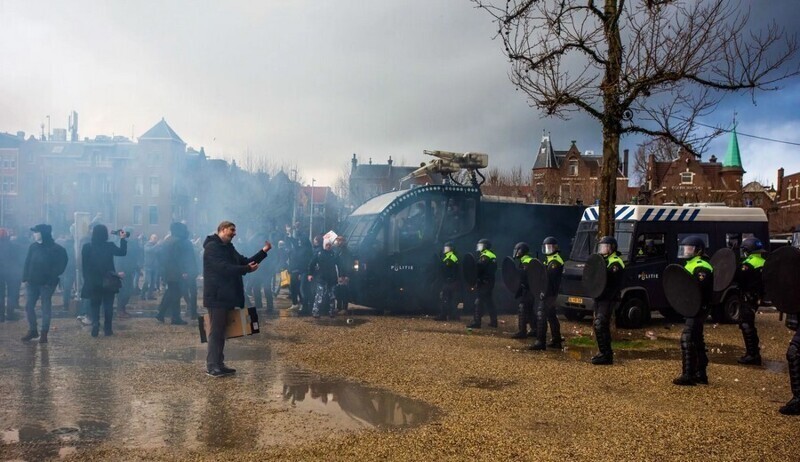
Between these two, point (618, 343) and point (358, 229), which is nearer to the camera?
point (618, 343)

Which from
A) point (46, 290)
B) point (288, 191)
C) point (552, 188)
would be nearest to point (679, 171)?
point (552, 188)

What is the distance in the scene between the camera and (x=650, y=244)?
50.9 feet

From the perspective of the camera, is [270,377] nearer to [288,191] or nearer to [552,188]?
[288,191]

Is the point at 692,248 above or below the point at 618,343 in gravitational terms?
above

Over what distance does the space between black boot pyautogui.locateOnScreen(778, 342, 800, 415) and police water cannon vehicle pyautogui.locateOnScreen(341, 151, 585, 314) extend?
926 centimetres

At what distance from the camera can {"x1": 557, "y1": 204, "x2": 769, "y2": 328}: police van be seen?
14984 millimetres

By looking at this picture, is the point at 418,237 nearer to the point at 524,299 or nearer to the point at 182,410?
the point at 524,299

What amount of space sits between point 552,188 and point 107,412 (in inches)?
1876

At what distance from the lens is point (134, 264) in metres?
18.0

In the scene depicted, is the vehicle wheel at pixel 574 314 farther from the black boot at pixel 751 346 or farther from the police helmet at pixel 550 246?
the black boot at pixel 751 346

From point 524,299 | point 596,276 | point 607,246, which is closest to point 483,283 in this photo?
point 524,299

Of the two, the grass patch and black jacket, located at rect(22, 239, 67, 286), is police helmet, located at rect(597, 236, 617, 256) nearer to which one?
the grass patch

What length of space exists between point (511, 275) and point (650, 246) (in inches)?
174

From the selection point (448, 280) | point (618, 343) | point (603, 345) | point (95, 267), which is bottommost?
point (618, 343)
